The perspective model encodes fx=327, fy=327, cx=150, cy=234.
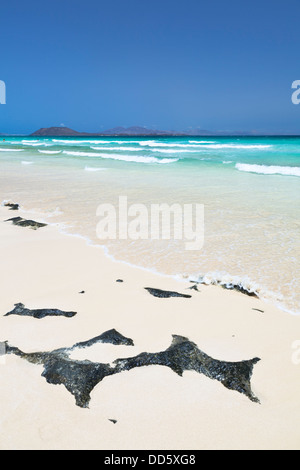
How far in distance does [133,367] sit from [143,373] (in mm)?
87

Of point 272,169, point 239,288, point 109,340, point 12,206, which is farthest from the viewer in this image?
point 272,169

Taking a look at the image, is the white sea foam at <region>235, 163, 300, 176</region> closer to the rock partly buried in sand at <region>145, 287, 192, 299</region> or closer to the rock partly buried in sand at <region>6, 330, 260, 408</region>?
the rock partly buried in sand at <region>145, 287, 192, 299</region>

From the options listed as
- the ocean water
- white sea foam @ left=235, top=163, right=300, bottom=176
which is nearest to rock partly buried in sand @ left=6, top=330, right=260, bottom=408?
the ocean water

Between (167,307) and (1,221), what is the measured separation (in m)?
4.55

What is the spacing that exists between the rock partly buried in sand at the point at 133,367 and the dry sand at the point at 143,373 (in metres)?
0.04

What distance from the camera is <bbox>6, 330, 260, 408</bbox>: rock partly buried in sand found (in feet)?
6.68

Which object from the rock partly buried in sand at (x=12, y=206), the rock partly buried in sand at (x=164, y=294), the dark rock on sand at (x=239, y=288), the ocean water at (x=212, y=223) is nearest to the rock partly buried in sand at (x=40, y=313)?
the rock partly buried in sand at (x=164, y=294)

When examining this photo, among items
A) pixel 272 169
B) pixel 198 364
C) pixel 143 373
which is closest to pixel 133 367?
pixel 143 373

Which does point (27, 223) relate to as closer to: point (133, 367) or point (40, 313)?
point (40, 313)

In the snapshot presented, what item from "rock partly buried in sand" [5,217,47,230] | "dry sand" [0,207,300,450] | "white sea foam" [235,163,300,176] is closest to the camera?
"dry sand" [0,207,300,450]

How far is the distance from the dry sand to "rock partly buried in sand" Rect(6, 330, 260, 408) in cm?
4

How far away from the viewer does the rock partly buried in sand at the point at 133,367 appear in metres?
2.04

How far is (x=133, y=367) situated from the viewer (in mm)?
2205
